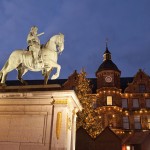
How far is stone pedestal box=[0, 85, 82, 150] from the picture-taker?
9930mm

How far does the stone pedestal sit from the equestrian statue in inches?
61.2

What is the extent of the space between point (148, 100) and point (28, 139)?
3612cm

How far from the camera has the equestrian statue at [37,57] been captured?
11.9 meters

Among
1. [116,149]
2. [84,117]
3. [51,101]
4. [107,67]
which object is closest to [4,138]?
[51,101]

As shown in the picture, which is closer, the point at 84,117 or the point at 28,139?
the point at 28,139

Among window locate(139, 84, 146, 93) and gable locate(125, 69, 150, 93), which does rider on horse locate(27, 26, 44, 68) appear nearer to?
gable locate(125, 69, 150, 93)

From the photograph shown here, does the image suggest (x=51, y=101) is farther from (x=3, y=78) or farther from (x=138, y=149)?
(x=138, y=149)

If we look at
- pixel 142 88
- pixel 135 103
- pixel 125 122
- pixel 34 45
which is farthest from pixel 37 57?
pixel 142 88

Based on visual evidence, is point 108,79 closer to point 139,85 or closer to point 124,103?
point 124,103

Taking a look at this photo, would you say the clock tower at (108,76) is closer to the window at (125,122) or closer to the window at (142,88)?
the window at (142,88)

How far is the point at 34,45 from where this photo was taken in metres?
12.0

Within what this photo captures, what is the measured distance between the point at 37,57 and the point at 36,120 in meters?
3.11

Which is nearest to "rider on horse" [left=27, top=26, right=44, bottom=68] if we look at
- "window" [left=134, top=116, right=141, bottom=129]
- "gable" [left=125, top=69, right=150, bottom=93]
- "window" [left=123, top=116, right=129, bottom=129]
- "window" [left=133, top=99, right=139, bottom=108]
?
"window" [left=123, top=116, right=129, bottom=129]

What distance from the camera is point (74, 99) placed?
11094 mm
